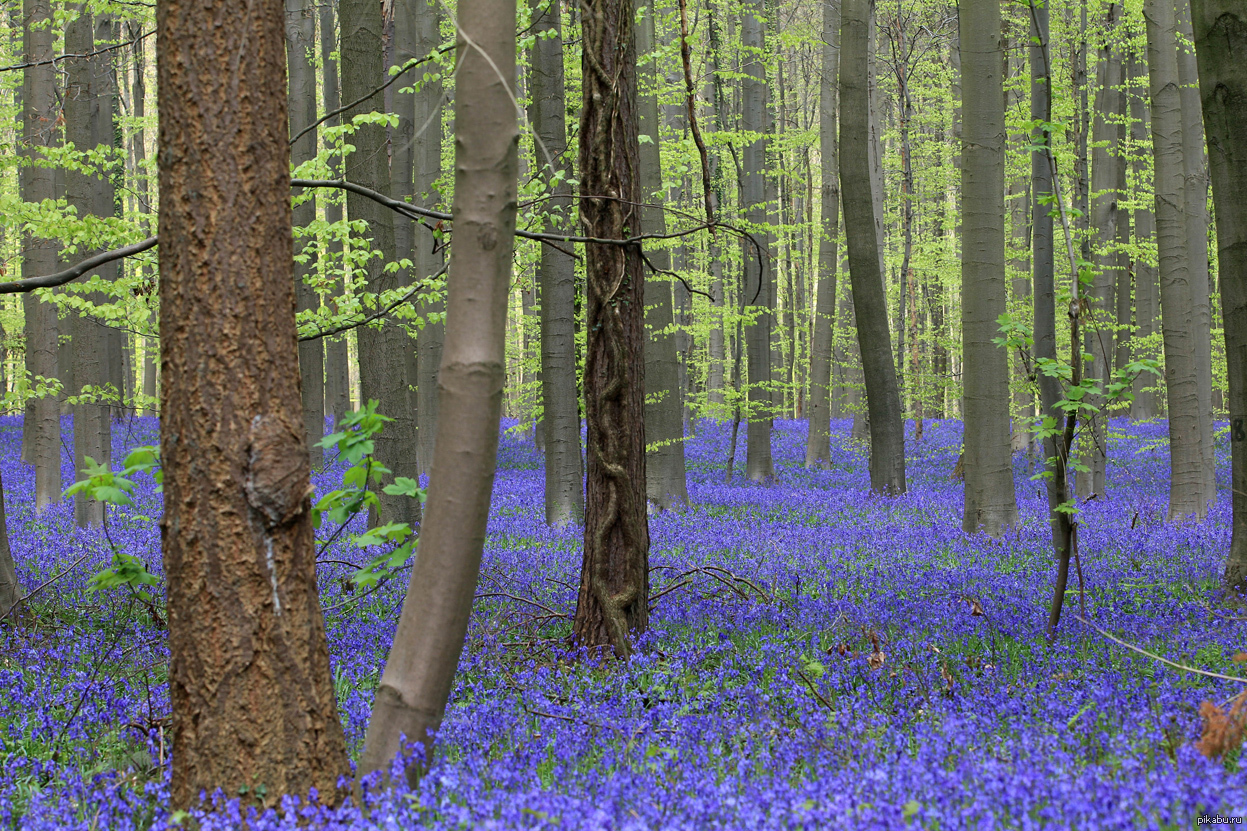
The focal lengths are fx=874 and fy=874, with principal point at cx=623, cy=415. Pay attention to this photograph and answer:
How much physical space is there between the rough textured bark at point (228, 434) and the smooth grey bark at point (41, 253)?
9.11 meters

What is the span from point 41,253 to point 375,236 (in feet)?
17.3

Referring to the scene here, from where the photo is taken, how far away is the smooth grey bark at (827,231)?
18.8 metres

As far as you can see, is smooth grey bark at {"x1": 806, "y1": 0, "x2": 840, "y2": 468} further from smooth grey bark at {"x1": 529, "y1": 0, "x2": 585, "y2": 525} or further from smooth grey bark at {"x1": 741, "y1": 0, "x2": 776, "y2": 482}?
A: smooth grey bark at {"x1": 529, "y1": 0, "x2": 585, "y2": 525}

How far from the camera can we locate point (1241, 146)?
5.48 m

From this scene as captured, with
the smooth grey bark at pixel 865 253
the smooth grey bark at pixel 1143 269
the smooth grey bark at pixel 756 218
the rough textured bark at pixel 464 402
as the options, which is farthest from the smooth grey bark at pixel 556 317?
the smooth grey bark at pixel 1143 269

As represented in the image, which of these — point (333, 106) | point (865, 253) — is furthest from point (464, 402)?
point (333, 106)

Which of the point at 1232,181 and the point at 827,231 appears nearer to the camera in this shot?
the point at 1232,181

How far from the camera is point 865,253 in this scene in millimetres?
13680

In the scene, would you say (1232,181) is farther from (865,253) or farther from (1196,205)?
(865,253)

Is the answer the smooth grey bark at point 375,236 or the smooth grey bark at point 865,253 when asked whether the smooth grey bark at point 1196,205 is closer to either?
the smooth grey bark at point 865,253

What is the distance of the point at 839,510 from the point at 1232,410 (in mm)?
7098

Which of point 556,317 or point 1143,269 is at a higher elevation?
point 1143,269

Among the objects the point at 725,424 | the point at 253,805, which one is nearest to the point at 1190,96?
the point at 253,805

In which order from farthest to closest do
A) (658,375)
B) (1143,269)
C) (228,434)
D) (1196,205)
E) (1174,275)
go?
(1143,269)
(658,375)
(1196,205)
(1174,275)
(228,434)
